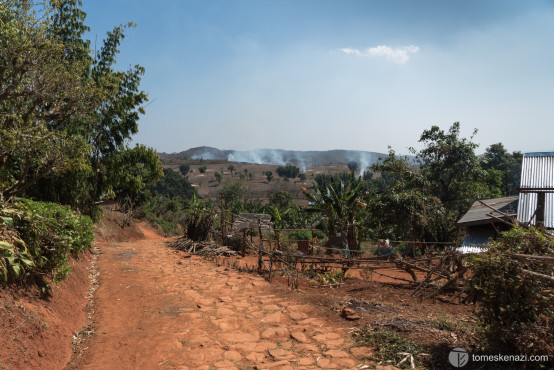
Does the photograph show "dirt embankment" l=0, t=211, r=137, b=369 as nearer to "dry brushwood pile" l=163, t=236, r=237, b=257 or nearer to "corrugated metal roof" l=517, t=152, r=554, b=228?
"dry brushwood pile" l=163, t=236, r=237, b=257

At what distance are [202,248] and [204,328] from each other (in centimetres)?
794

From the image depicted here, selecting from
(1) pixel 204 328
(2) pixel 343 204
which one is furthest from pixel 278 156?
(1) pixel 204 328

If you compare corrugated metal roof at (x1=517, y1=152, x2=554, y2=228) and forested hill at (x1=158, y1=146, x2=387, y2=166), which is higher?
forested hill at (x1=158, y1=146, x2=387, y2=166)

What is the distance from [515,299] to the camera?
348 centimetres

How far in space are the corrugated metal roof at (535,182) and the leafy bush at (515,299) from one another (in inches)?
202

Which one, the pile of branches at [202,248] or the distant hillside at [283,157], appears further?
the distant hillside at [283,157]

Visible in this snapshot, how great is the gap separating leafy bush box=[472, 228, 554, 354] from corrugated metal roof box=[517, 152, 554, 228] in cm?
514

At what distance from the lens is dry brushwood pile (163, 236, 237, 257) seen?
12594 millimetres

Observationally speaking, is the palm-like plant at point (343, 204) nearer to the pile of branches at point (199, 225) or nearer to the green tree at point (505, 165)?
the pile of branches at point (199, 225)

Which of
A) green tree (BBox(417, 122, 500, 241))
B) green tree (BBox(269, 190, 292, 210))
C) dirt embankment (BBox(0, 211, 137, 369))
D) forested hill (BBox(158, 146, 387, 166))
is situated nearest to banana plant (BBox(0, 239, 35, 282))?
dirt embankment (BBox(0, 211, 137, 369))

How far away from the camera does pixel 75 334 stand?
4.79 meters

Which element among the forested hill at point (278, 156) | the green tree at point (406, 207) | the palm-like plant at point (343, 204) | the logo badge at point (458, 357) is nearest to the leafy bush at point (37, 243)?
the logo badge at point (458, 357)

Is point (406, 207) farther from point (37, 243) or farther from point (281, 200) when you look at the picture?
point (281, 200)

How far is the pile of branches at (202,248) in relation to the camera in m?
12.6
